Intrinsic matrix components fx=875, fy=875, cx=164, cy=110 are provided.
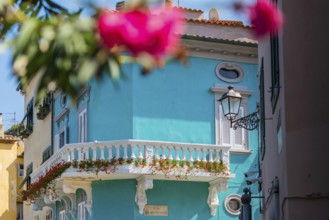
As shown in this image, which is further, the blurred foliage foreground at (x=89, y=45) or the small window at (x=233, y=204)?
the small window at (x=233, y=204)

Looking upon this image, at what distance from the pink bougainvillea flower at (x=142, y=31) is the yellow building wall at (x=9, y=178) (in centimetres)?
4740

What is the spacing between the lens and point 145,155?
23.8 meters

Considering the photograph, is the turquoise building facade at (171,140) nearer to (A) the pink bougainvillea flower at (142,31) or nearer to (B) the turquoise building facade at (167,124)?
(B) the turquoise building facade at (167,124)

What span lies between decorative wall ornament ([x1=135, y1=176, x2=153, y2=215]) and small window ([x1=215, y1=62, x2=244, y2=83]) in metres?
3.99

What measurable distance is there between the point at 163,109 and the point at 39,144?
34.8 ft

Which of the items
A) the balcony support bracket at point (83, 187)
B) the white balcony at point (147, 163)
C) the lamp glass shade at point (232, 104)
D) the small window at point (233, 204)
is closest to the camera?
the lamp glass shade at point (232, 104)

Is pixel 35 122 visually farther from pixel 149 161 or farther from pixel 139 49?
pixel 139 49

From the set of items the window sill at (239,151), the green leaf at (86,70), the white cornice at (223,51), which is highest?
the white cornice at (223,51)

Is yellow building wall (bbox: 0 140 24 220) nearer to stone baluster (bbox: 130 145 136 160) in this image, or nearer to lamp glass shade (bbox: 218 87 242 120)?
stone baluster (bbox: 130 145 136 160)

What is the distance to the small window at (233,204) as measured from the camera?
25422 millimetres

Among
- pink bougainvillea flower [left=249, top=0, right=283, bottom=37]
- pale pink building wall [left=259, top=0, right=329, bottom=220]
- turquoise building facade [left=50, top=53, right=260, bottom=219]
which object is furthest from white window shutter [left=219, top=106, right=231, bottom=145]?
pink bougainvillea flower [left=249, top=0, right=283, bottom=37]

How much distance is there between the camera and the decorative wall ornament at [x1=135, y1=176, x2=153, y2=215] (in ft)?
78.8

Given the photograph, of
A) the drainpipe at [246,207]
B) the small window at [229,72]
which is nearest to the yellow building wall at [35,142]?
the small window at [229,72]

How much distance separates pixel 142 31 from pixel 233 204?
2259 cm
